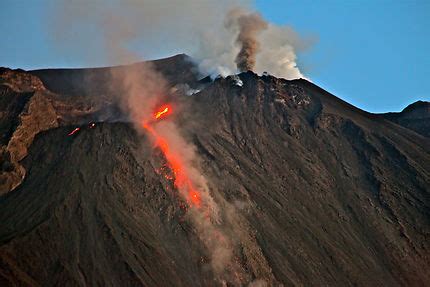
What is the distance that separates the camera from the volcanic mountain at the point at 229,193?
59.5 m

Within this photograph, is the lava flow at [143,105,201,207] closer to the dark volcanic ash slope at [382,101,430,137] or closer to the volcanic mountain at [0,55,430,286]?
the volcanic mountain at [0,55,430,286]

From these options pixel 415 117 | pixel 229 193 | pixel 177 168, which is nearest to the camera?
pixel 229 193

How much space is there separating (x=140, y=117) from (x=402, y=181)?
32.7 m

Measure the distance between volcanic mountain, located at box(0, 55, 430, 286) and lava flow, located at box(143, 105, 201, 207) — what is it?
3.81 feet

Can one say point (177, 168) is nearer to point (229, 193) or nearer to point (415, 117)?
point (229, 193)

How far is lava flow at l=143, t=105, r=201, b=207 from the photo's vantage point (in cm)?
6906

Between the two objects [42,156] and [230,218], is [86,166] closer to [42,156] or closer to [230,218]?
[42,156]

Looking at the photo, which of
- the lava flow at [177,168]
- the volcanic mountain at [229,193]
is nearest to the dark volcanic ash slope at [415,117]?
the volcanic mountain at [229,193]

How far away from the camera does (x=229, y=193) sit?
71.1 metres

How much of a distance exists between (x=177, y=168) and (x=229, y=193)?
6.21m

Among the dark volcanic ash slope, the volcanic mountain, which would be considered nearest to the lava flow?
the volcanic mountain

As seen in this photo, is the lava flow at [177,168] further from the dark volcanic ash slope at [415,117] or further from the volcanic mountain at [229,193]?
the dark volcanic ash slope at [415,117]

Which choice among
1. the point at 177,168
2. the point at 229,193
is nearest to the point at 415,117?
the point at 229,193

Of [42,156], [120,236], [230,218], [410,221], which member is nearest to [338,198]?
[410,221]
